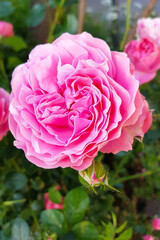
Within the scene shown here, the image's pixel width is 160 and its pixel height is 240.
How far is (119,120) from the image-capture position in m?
0.27

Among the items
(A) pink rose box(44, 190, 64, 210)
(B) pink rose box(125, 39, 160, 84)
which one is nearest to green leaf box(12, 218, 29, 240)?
(A) pink rose box(44, 190, 64, 210)

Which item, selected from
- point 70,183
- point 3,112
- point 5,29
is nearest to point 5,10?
point 5,29

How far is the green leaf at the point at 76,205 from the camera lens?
1.43 ft

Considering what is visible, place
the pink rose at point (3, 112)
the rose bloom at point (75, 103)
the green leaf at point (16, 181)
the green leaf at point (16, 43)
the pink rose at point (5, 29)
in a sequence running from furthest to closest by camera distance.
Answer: the green leaf at point (16, 43) → the pink rose at point (5, 29) → the green leaf at point (16, 181) → the pink rose at point (3, 112) → the rose bloom at point (75, 103)

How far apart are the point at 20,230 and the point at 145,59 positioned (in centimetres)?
36

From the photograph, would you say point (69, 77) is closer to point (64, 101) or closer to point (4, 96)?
point (64, 101)

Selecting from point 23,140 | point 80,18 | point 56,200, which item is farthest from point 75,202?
point 80,18

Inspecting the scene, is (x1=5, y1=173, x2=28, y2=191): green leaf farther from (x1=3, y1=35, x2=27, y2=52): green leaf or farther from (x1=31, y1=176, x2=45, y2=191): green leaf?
(x1=3, y1=35, x2=27, y2=52): green leaf

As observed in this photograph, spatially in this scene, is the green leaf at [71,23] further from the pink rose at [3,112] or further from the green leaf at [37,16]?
the pink rose at [3,112]

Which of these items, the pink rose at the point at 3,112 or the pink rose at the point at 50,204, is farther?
the pink rose at the point at 50,204

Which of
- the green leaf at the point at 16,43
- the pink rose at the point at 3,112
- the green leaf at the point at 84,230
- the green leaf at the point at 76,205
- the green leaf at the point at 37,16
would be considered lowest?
the green leaf at the point at 84,230

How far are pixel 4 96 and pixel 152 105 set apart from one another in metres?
0.24

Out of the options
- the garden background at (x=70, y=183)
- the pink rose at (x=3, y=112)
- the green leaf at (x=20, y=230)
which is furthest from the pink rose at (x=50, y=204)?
the pink rose at (x=3, y=112)

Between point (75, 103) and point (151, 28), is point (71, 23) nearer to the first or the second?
point (151, 28)
